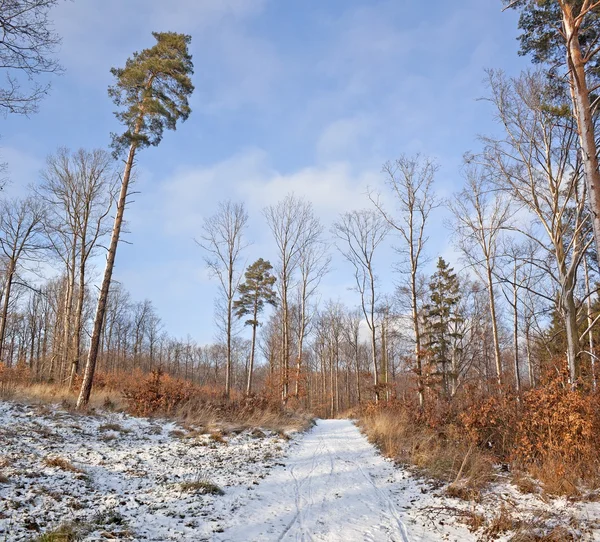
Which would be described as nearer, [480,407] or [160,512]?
[160,512]

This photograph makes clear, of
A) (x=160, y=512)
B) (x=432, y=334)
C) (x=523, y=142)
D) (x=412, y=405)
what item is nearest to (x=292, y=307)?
(x=432, y=334)

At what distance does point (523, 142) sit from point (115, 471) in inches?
528

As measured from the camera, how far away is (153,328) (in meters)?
56.3

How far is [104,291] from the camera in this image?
39.8 ft

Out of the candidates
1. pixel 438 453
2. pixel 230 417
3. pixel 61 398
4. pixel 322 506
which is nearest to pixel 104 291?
pixel 61 398

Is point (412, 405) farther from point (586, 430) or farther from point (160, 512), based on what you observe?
point (160, 512)

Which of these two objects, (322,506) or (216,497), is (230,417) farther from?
(322,506)

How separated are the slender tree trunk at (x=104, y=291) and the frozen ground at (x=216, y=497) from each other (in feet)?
9.08

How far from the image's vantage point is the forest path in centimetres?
424

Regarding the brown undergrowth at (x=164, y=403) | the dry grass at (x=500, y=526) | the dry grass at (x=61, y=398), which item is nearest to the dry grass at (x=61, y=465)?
Answer: the dry grass at (x=500, y=526)

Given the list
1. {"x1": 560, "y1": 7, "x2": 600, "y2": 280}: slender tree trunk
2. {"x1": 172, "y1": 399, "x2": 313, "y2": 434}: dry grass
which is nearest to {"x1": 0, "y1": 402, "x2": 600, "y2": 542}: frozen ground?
{"x1": 172, "y1": 399, "x2": 313, "y2": 434}: dry grass

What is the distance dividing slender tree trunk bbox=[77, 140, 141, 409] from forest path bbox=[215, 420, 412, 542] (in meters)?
7.23

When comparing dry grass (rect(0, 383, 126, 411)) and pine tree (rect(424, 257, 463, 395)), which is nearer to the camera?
dry grass (rect(0, 383, 126, 411))

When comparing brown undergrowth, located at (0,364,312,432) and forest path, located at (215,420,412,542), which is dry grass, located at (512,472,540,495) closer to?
forest path, located at (215,420,412,542)
